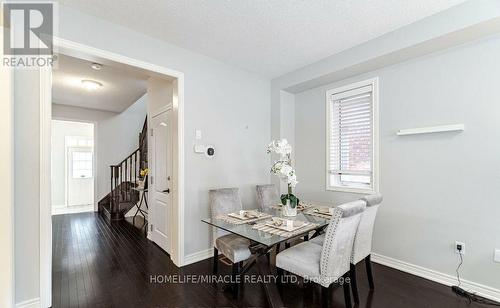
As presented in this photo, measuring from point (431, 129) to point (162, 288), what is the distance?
3311 millimetres

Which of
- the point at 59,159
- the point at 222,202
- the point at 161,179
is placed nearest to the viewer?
the point at 222,202

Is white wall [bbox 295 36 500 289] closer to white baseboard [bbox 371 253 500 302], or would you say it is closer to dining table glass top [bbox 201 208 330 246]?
white baseboard [bbox 371 253 500 302]

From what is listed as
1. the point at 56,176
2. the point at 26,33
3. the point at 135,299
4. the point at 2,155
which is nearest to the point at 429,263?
the point at 135,299

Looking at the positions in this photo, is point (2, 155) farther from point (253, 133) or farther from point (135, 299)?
point (253, 133)

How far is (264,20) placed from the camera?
7.75ft

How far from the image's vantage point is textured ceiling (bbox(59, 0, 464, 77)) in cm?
212

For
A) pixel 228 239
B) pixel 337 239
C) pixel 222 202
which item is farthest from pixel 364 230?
pixel 222 202

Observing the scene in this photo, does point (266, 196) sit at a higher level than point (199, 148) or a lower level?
lower

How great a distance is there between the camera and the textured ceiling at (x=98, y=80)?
11.4 feet

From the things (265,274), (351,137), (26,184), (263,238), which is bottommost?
(265,274)

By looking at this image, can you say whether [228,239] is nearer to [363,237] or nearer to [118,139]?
[363,237]

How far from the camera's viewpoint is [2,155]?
1871 millimetres

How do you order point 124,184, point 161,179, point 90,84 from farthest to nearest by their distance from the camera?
point 124,184, point 90,84, point 161,179

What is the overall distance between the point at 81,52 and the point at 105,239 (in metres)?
3.00
